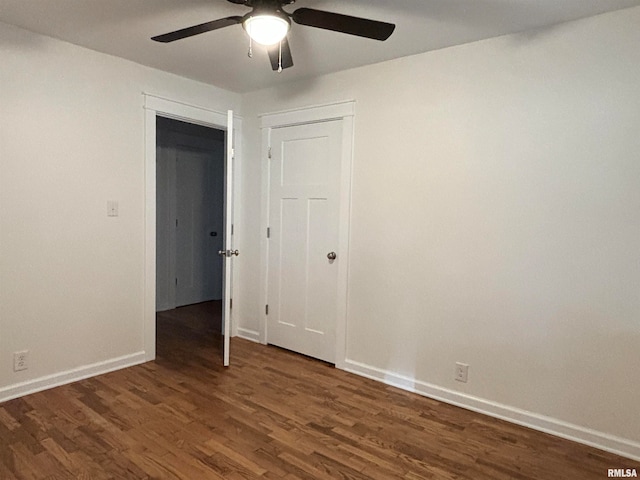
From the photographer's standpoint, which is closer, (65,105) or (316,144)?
(65,105)

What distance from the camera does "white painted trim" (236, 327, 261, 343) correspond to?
407 centimetres

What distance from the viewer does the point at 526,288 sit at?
2.58 metres

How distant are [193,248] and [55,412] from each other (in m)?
3.19

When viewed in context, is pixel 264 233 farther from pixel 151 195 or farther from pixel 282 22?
pixel 282 22

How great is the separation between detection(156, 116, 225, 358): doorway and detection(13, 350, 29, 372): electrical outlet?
75.2 inches

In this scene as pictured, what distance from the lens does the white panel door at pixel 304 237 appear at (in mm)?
3477

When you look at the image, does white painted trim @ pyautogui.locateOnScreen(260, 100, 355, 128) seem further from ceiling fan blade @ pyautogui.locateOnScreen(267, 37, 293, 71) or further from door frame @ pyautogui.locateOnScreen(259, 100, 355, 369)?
ceiling fan blade @ pyautogui.locateOnScreen(267, 37, 293, 71)

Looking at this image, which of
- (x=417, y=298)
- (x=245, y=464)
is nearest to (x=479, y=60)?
(x=417, y=298)

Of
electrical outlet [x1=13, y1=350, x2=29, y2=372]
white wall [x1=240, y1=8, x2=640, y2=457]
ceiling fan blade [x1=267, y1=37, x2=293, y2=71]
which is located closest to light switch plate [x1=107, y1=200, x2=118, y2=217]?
electrical outlet [x1=13, y1=350, x2=29, y2=372]

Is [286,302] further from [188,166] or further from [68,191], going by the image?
[188,166]

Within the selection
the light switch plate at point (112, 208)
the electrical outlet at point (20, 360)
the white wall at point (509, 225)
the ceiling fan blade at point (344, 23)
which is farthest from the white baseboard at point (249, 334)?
the ceiling fan blade at point (344, 23)

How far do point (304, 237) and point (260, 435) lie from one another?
1710 mm

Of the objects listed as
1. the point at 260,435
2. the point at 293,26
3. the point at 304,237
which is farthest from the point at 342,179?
the point at 260,435

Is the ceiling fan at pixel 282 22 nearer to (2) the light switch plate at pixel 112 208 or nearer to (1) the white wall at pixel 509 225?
(1) the white wall at pixel 509 225
